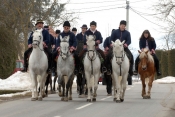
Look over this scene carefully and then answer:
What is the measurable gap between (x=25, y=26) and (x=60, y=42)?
88.5 feet

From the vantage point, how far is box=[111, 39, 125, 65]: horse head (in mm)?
19469

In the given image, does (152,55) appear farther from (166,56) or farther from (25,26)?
(166,56)

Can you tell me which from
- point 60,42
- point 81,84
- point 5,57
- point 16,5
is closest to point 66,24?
point 60,42

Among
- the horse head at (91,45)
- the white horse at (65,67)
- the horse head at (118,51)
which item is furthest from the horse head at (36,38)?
the horse head at (118,51)

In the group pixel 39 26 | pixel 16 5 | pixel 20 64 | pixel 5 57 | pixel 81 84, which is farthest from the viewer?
pixel 20 64

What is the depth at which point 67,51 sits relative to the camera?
20.0 meters

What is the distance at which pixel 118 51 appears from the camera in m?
19.6

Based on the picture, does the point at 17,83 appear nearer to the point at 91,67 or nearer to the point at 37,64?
the point at 37,64

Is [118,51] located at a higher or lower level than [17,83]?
higher

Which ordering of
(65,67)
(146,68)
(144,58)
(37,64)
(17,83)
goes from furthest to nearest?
(17,83) < (146,68) < (144,58) < (37,64) < (65,67)

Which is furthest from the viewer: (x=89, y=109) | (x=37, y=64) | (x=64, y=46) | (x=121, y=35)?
(x=121, y=35)

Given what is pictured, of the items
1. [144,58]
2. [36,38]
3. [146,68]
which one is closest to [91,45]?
[36,38]

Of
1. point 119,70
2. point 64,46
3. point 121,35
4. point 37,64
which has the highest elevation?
point 121,35

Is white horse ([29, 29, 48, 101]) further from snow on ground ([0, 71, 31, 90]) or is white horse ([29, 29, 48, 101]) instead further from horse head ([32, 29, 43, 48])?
snow on ground ([0, 71, 31, 90])
